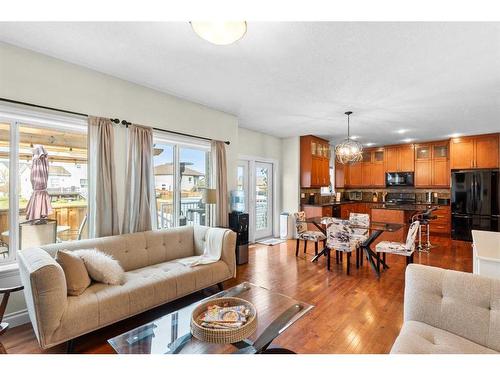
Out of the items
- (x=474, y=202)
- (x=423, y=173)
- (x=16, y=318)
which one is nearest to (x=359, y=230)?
(x=474, y=202)

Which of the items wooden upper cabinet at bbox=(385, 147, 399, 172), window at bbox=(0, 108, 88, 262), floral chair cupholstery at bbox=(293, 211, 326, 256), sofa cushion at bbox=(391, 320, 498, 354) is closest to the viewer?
sofa cushion at bbox=(391, 320, 498, 354)

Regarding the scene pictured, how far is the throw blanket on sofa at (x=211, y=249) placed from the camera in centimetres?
302

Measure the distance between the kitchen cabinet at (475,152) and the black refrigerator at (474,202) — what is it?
0.27 metres

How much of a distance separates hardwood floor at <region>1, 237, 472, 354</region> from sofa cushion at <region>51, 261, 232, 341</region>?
25 cm

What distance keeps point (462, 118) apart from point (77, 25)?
19.7 feet

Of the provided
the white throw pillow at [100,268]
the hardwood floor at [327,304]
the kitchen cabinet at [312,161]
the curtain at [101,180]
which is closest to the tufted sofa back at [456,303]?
the hardwood floor at [327,304]

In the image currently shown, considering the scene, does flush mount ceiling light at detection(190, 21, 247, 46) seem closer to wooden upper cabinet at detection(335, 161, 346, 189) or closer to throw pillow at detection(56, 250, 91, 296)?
throw pillow at detection(56, 250, 91, 296)

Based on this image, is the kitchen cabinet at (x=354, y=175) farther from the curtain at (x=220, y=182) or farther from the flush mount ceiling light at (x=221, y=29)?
the flush mount ceiling light at (x=221, y=29)

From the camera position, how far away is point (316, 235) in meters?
4.50

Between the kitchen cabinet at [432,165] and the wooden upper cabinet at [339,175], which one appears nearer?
the kitchen cabinet at [432,165]

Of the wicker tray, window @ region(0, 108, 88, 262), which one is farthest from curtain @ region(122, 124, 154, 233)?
the wicker tray

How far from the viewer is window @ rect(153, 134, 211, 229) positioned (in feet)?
12.1

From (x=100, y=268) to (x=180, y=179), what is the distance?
1.91 metres

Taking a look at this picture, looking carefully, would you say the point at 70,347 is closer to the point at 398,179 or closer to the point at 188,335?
the point at 188,335
